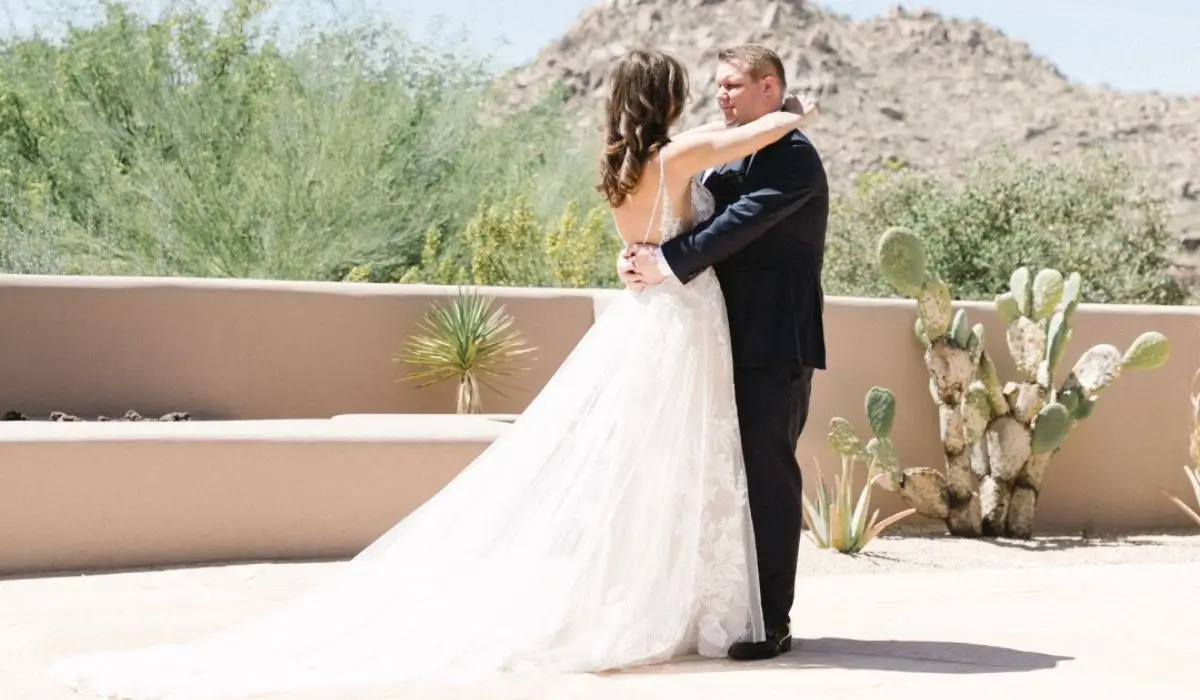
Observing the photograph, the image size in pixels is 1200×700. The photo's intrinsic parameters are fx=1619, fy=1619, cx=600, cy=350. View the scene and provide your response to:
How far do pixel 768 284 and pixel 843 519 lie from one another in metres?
4.26

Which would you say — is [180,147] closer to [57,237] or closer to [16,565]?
[57,237]

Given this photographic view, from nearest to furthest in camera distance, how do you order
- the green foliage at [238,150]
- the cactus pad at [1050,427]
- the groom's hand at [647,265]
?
the groom's hand at [647,265]
the cactus pad at [1050,427]
the green foliage at [238,150]

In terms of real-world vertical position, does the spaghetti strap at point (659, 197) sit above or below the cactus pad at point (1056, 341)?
above

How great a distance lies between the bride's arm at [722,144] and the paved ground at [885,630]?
155cm

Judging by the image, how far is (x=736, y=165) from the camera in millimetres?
5270

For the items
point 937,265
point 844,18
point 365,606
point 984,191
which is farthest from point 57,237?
point 844,18

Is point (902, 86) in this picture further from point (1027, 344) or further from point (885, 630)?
point (885, 630)

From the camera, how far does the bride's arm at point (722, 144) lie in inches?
197

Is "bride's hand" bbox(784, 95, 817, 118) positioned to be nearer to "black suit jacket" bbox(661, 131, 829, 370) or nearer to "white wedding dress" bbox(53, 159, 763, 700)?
"black suit jacket" bbox(661, 131, 829, 370)

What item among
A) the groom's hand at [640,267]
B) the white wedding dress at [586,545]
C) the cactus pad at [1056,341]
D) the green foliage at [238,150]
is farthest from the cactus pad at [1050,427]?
the green foliage at [238,150]

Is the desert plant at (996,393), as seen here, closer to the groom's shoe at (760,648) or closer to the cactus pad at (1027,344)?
the cactus pad at (1027,344)

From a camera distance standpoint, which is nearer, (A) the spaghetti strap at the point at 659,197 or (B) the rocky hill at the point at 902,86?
(A) the spaghetti strap at the point at 659,197

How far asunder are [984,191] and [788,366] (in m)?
21.1

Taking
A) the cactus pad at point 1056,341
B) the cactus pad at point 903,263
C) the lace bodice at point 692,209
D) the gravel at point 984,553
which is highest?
the lace bodice at point 692,209
